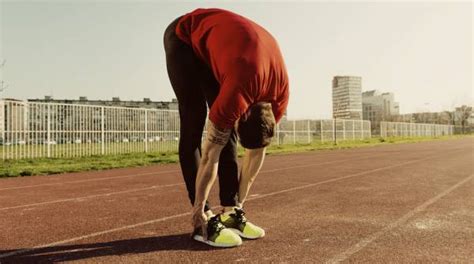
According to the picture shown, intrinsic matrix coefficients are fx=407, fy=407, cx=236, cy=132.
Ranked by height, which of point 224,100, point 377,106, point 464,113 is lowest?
point 224,100

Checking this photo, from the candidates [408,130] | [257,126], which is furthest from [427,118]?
[257,126]

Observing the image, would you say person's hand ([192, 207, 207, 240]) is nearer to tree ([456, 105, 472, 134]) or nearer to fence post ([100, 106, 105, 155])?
fence post ([100, 106, 105, 155])

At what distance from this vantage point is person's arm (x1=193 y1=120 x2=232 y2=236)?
2.77m

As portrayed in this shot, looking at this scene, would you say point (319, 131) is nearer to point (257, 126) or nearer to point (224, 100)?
point (257, 126)

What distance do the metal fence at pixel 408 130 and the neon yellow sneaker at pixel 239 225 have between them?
51.0 m

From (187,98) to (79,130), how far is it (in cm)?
1423

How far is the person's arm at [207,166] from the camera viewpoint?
9.10 feet

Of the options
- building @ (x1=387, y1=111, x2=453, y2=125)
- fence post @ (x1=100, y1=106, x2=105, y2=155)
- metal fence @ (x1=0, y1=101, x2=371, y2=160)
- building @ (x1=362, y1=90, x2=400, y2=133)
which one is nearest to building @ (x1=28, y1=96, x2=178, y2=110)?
building @ (x1=387, y1=111, x2=453, y2=125)

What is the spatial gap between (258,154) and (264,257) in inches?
33.0

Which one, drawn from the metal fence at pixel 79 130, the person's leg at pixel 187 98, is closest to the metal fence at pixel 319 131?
the metal fence at pixel 79 130

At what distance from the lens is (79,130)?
16.0m

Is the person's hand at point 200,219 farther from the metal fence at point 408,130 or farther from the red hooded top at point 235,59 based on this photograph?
the metal fence at point 408,130

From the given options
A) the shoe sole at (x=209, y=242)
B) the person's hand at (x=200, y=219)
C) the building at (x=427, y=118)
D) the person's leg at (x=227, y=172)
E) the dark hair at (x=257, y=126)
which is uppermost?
the building at (x=427, y=118)

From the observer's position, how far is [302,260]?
2.61 m
